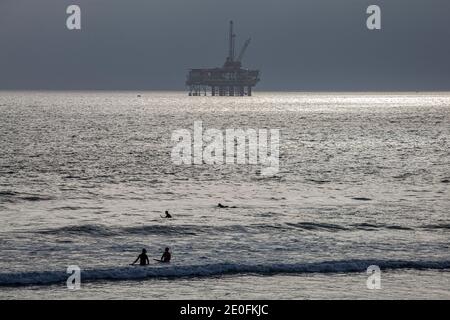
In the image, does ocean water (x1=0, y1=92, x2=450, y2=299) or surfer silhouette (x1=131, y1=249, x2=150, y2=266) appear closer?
ocean water (x1=0, y1=92, x2=450, y2=299)

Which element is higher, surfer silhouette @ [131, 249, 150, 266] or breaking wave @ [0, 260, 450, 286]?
surfer silhouette @ [131, 249, 150, 266]

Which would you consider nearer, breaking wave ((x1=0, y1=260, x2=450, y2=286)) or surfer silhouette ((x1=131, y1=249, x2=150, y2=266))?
breaking wave ((x1=0, y1=260, x2=450, y2=286))

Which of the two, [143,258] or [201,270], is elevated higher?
[143,258]

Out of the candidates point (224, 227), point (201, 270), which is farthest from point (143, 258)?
point (224, 227)

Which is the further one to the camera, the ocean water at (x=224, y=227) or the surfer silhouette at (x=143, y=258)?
the surfer silhouette at (x=143, y=258)

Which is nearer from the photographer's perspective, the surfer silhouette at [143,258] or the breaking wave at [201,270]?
the breaking wave at [201,270]

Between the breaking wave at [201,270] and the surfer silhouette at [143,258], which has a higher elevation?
the surfer silhouette at [143,258]

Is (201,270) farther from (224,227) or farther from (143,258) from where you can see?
(224,227)

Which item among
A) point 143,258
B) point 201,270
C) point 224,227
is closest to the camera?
point 201,270

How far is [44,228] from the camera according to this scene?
150ft
